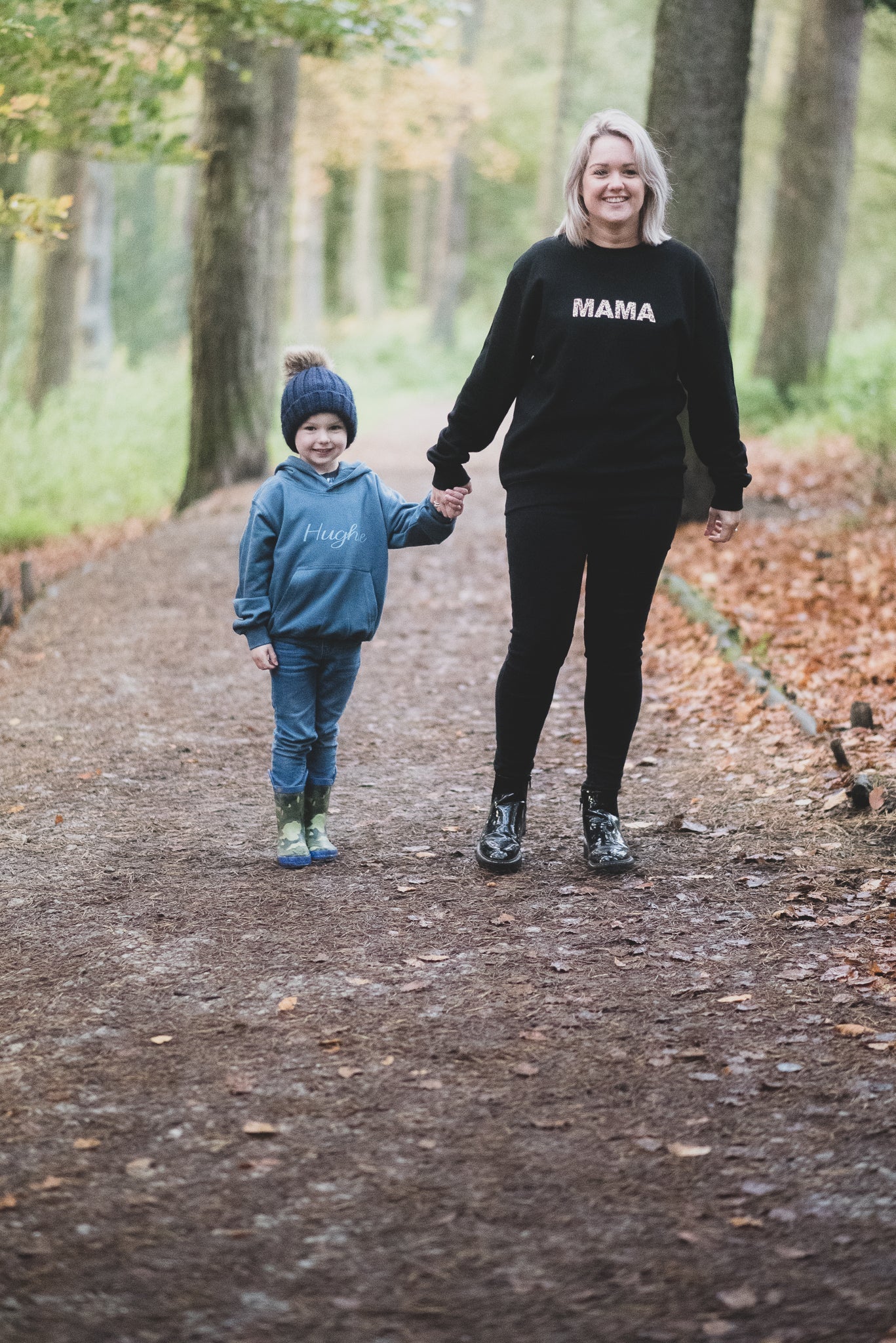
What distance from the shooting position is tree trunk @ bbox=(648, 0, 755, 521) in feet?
31.2

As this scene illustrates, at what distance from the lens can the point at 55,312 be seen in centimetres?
1667

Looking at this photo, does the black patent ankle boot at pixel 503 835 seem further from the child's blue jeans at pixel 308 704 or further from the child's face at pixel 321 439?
the child's face at pixel 321 439

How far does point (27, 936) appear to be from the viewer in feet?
14.0

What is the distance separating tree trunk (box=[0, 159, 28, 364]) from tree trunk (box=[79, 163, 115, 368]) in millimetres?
2342

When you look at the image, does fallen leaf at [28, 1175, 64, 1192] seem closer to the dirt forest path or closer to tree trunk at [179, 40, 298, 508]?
the dirt forest path

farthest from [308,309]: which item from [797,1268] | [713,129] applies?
[797,1268]

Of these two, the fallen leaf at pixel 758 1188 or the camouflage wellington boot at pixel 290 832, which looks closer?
the fallen leaf at pixel 758 1188

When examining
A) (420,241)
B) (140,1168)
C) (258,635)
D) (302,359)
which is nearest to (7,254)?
(302,359)

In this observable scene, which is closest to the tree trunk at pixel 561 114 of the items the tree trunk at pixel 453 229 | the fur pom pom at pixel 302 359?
the tree trunk at pixel 453 229

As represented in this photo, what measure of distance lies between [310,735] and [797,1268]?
261 centimetres

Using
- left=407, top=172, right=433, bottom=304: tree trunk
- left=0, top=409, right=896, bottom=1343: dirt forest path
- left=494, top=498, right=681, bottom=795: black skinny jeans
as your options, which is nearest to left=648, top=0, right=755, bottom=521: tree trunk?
left=0, top=409, right=896, bottom=1343: dirt forest path

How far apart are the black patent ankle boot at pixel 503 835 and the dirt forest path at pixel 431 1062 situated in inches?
3.7

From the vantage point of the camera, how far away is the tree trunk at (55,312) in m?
16.6

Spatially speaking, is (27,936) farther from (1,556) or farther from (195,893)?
(1,556)
